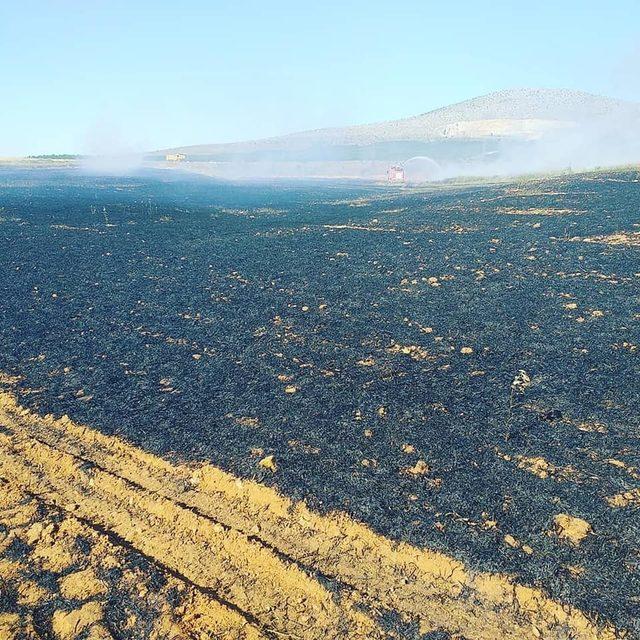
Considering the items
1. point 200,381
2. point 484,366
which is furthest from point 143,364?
point 484,366

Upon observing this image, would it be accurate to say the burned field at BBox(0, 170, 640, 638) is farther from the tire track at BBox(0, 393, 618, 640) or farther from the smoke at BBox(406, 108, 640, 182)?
the smoke at BBox(406, 108, 640, 182)

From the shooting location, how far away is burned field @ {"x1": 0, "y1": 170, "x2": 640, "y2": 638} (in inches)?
178

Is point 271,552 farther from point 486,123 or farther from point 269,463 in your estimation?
point 486,123

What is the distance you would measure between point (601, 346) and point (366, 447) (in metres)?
4.62

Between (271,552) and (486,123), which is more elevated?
(486,123)

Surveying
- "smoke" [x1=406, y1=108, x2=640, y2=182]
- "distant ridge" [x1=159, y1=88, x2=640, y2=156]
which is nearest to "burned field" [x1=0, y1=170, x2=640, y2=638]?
"smoke" [x1=406, y1=108, x2=640, y2=182]

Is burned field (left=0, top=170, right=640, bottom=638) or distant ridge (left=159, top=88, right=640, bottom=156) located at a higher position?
distant ridge (left=159, top=88, right=640, bottom=156)

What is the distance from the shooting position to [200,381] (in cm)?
732

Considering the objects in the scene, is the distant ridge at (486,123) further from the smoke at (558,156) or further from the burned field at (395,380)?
the burned field at (395,380)

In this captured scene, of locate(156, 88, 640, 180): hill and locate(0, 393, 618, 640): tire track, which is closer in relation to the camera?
locate(0, 393, 618, 640): tire track

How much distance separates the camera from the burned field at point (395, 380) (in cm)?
451

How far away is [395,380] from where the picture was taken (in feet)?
23.6

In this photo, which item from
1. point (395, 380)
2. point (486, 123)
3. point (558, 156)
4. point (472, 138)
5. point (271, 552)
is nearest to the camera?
point (271, 552)

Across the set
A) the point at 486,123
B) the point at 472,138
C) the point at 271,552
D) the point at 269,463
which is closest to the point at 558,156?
the point at 472,138
